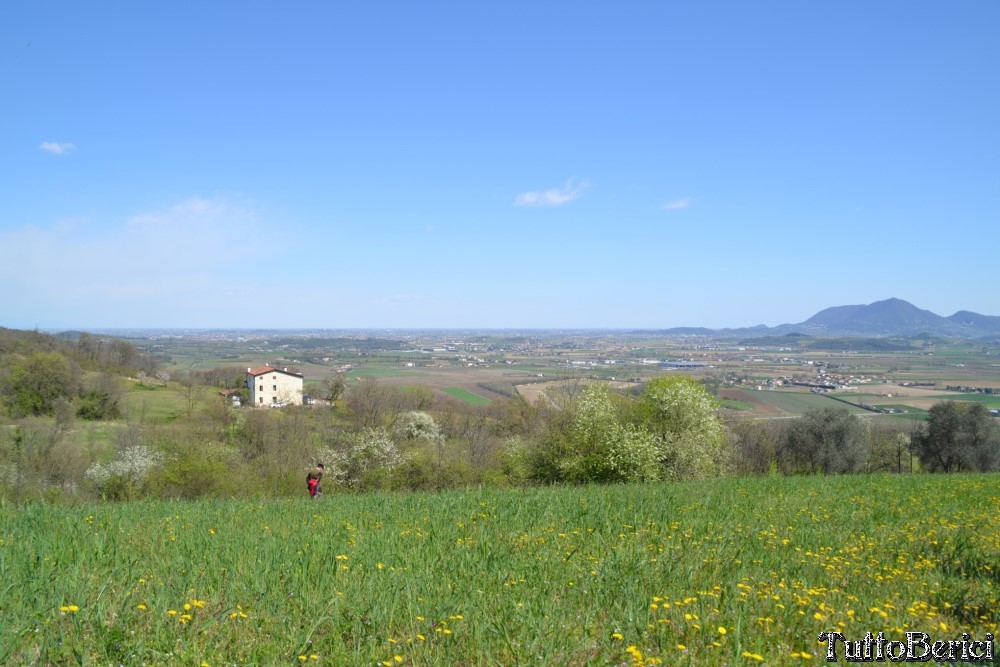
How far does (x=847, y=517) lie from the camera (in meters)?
10.0

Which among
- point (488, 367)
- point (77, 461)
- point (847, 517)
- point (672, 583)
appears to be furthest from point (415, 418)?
point (488, 367)

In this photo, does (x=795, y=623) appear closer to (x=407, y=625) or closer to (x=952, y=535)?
(x=407, y=625)

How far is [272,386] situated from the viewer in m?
69.2

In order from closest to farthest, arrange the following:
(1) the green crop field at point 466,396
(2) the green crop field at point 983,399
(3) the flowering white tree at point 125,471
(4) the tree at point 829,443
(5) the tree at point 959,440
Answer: (3) the flowering white tree at point 125,471 < (5) the tree at point 959,440 < (4) the tree at point 829,443 < (2) the green crop field at point 983,399 < (1) the green crop field at point 466,396

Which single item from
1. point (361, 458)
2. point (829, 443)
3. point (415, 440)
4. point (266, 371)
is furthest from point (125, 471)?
point (829, 443)

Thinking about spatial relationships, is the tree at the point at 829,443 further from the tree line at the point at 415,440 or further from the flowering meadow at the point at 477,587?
the flowering meadow at the point at 477,587

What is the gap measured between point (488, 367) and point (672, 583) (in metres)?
94.6

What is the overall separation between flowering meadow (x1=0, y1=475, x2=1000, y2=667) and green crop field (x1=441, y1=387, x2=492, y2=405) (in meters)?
51.7

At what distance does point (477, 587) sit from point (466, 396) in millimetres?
60277

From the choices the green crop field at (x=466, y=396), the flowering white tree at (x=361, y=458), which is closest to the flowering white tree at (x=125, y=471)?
the flowering white tree at (x=361, y=458)

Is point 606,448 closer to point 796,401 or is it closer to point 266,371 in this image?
point 796,401

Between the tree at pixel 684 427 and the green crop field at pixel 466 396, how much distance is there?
33495 mm

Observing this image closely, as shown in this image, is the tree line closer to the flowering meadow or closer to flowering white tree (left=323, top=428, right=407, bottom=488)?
flowering white tree (left=323, top=428, right=407, bottom=488)

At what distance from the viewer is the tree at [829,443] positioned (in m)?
43.5
